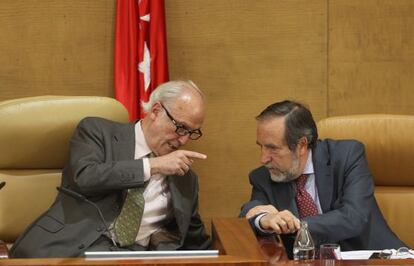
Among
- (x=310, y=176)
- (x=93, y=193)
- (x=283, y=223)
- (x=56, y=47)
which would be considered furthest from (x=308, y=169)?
(x=56, y=47)

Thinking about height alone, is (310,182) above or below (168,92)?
below

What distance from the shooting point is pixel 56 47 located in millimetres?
4320

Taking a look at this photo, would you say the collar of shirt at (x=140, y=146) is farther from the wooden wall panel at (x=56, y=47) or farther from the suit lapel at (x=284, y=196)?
the wooden wall panel at (x=56, y=47)

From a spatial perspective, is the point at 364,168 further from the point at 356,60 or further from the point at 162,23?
the point at 162,23

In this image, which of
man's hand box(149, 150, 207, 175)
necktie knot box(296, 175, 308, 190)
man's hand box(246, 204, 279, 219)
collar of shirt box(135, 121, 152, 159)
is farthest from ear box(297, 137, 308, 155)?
collar of shirt box(135, 121, 152, 159)

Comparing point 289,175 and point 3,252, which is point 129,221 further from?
point 289,175

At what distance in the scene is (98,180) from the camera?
325 centimetres

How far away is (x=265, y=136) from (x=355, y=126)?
0.48m

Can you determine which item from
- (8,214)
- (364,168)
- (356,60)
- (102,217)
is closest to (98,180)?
(102,217)

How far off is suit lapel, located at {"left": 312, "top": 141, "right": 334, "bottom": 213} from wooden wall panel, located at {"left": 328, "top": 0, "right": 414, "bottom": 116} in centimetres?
96

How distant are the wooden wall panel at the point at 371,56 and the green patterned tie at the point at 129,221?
1509 mm

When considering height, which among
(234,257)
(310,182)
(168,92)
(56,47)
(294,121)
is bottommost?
(310,182)

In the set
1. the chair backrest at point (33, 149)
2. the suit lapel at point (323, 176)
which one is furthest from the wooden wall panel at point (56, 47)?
the suit lapel at point (323, 176)

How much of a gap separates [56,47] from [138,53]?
1.53ft
